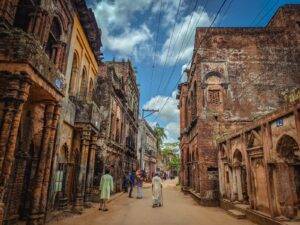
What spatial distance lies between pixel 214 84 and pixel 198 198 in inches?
302

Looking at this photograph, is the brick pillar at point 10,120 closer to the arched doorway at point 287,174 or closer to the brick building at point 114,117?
the arched doorway at point 287,174

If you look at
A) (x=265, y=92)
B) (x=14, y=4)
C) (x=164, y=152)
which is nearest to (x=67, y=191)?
(x=14, y=4)

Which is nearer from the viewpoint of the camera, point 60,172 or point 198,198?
point 60,172

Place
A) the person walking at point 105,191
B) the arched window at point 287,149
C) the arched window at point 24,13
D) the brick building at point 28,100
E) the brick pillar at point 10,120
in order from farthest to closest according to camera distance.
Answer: the person walking at point 105,191, the arched window at point 287,149, the arched window at point 24,13, the brick building at point 28,100, the brick pillar at point 10,120

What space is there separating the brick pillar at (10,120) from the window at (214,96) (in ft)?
42.9

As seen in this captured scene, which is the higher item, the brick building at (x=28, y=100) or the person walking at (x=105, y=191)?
the brick building at (x=28, y=100)

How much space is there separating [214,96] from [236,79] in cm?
208

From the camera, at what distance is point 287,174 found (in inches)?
324

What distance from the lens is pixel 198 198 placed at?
15805mm

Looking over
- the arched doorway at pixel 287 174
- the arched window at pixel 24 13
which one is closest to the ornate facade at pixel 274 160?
the arched doorway at pixel 287 174

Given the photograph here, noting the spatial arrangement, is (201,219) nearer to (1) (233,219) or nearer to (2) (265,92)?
(1) (233,219)

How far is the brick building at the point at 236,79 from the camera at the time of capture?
16.2 metres

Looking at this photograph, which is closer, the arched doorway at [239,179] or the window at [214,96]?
the arched doorway at [239,179]

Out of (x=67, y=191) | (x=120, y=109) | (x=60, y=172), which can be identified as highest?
(x=120, y=109)
